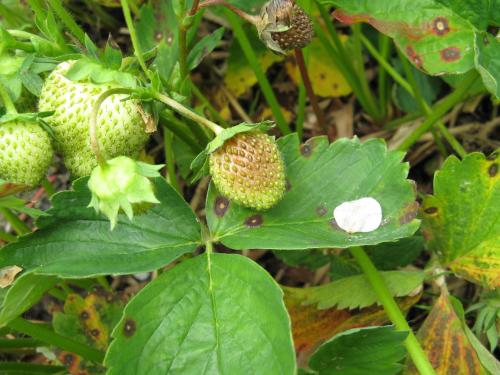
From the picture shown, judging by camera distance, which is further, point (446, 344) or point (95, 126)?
point (446, 344)

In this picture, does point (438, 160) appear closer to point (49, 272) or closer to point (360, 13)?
point (360, 13)

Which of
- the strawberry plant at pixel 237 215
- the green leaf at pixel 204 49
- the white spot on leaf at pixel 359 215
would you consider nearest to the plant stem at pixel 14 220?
the strawberry plant at pixel 237 215

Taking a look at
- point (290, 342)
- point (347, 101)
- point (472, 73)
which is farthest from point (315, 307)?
point (347, 101)

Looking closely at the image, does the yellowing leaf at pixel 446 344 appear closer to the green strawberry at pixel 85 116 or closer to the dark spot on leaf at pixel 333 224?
the dark spot on leaf at pixel 333 224

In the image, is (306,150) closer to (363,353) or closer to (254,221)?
(254,221)

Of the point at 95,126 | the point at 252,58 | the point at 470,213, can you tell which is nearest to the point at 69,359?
the point at 95,126

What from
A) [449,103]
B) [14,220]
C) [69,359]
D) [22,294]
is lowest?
[69,359]
